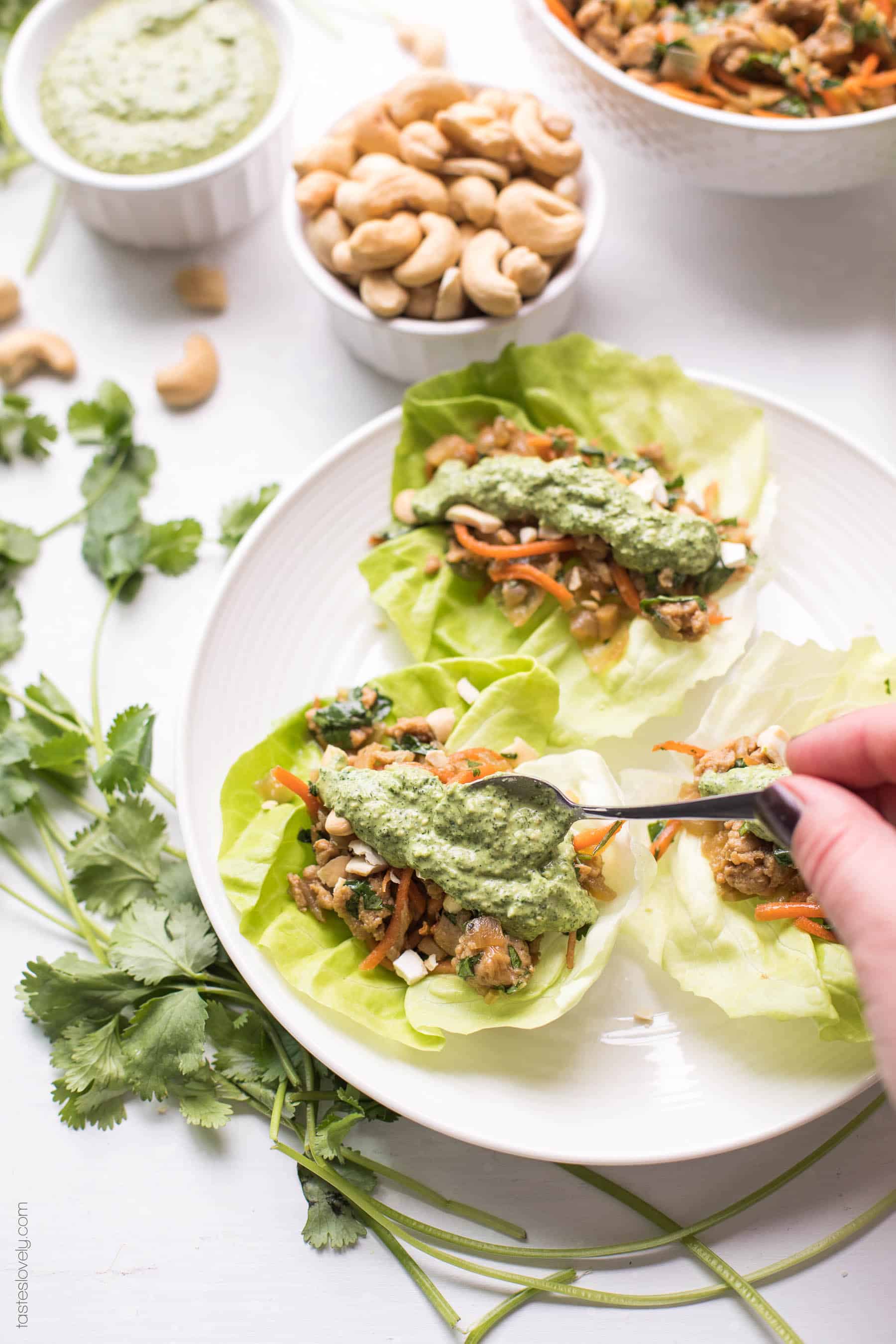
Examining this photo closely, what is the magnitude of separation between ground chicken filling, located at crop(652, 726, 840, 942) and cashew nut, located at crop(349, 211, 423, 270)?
4.61 ft

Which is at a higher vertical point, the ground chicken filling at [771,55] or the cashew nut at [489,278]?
the ground chicken filling at [771,55]

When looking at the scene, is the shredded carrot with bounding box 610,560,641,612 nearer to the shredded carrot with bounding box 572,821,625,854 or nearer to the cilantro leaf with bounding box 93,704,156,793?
the shredded carrot with bounding box 572,821,625,854

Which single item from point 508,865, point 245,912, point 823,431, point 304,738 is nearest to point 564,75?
point 823,431

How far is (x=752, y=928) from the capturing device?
2.52 meters

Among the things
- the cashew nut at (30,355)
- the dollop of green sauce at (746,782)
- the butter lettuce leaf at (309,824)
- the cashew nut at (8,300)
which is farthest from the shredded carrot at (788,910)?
the cashew nut at (8,300)

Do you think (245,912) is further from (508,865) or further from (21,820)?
(21,820)

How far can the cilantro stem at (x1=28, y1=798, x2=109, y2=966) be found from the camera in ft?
9.18

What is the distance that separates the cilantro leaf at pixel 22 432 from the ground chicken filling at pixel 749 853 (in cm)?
198

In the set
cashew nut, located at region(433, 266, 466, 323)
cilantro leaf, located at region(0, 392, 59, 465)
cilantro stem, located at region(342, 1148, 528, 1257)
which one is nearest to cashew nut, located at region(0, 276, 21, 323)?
cilantro leaf, located at region(0, 392, 59, 465)

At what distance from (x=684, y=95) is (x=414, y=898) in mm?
2210

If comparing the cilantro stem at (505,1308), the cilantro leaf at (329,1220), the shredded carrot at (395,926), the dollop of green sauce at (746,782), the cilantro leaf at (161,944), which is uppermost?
the dollop of green sauce at (746,782)

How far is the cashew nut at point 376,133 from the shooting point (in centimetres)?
302

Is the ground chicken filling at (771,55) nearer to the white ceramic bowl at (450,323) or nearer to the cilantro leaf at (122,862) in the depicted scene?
the white ceramic bowl at (450,323)

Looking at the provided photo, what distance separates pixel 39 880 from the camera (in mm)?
2895
